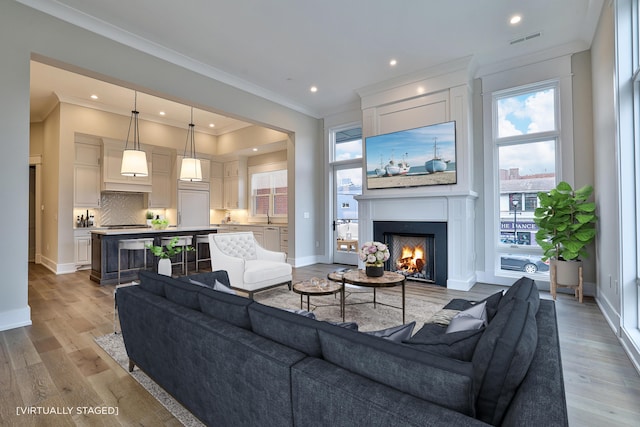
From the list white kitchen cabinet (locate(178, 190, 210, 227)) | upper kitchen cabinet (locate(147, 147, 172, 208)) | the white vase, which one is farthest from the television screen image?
upper kitchen cabinet (locate(147, 147, 172, 208))

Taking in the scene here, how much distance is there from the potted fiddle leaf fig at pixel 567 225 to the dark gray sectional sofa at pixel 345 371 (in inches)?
107

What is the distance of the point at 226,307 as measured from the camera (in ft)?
5.11

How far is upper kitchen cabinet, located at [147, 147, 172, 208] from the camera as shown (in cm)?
764

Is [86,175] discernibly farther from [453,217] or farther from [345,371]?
[345,371]

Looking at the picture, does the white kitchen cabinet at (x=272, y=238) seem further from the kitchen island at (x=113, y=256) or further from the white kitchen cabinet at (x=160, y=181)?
the white kitchen cabinet at (x=160, y=181)

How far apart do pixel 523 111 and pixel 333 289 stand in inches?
160

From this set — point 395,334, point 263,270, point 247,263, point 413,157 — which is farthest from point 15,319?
point 413,157

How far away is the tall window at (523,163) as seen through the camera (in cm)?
447

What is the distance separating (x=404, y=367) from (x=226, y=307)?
0.96 meters

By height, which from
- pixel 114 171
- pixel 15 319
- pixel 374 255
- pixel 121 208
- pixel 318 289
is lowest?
pixel 15 319

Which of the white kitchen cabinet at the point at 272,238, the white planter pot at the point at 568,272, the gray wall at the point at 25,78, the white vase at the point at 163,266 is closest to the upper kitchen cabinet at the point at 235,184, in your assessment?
the white kitchen cabinet at the point at 272,238

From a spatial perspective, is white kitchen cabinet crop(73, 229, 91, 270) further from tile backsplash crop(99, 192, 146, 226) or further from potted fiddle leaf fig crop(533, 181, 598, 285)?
potted fiddle leaf fig crop(533, 181, 598, 285)

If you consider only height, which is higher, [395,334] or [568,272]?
[395,334]

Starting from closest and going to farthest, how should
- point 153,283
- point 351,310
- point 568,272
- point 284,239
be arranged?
point 153,283, point 351,310, point 568,272, point 284,239
